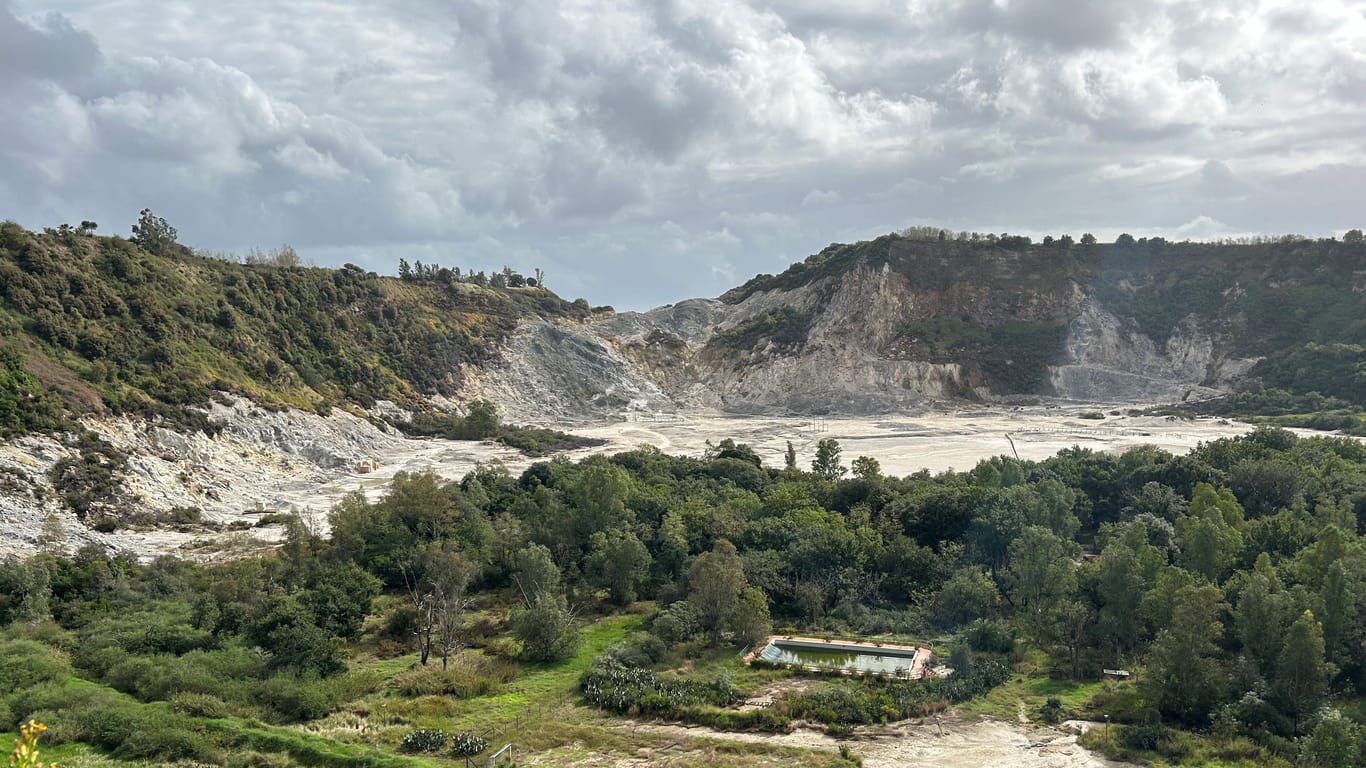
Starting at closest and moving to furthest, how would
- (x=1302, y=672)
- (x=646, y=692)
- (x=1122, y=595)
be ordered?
(x=1302, y=672) → (x=646, y=692) → (x=1122, y=595)

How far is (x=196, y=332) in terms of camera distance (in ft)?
203

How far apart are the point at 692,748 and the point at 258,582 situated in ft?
52.4

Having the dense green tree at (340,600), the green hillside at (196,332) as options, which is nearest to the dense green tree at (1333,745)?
the dense green tree at (340,600)

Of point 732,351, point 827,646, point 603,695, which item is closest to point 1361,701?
point 827,646

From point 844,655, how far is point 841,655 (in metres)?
0.10

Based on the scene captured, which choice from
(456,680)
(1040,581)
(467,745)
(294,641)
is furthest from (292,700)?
(1040,581)

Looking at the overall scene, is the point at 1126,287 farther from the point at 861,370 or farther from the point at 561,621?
the point at 561,621

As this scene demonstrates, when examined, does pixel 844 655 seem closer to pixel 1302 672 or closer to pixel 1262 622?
pixel 1262 622

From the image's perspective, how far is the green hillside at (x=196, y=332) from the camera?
48531mm

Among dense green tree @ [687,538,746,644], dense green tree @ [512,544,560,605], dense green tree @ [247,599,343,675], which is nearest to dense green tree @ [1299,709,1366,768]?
→ dense green tree @ [687,538,746,644]

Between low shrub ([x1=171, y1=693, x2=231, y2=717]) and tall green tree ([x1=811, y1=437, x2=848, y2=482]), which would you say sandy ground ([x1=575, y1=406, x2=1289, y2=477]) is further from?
low shrub ([x1=171, y1=693, x2=231, y2=717])

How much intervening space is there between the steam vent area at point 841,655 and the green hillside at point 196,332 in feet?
117

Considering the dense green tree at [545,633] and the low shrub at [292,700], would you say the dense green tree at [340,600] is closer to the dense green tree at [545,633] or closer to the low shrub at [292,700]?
the low shrub at [292,700]

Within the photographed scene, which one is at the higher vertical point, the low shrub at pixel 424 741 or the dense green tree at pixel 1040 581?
the dense green tree at pixel 1040 581
